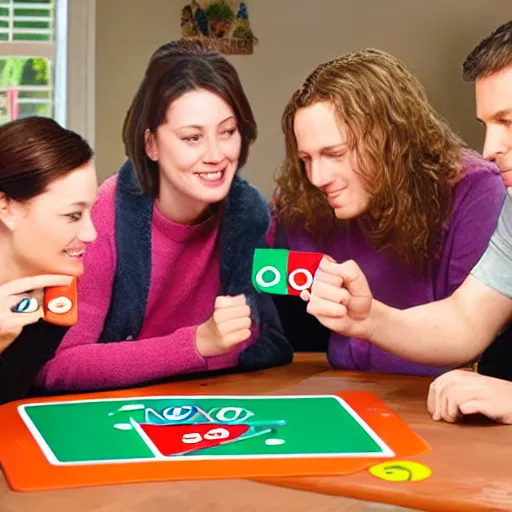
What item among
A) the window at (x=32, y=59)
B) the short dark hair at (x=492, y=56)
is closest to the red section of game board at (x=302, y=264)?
the short dark hair at (x=492, y=56)

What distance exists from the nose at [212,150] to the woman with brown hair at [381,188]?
0.12 m

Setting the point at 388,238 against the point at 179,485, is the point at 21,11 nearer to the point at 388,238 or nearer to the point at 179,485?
the point at 388,238

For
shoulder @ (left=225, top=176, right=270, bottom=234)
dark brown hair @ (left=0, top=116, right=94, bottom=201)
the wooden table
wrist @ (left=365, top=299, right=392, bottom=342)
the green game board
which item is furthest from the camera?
shoulder @ (left=225, top=176, right=270, bottom=234)

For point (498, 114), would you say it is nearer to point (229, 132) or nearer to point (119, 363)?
point (229, 132)

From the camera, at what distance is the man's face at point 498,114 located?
1.24 metres

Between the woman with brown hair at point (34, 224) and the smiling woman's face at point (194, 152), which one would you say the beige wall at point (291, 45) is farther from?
the woman with brown hair at point (34, 224)

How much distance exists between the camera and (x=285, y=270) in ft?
4.32

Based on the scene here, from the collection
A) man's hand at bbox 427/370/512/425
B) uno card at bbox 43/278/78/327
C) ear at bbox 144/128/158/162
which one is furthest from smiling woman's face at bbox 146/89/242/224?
man's hand at bbox 427/370/512/425

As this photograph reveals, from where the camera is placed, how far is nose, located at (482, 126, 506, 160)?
1266 mm

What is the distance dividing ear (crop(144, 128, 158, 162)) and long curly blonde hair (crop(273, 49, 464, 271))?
20 cm

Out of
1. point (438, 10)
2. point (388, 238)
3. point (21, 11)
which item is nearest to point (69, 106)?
point (21, 11)

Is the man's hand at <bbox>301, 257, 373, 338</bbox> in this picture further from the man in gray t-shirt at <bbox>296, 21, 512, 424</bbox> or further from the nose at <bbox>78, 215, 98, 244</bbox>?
the nose at <bbox>78, 215, 98, 244</bbox>

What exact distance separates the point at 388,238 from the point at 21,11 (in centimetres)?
69

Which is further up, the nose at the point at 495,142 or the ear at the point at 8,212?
the nose at the point at 495,142
